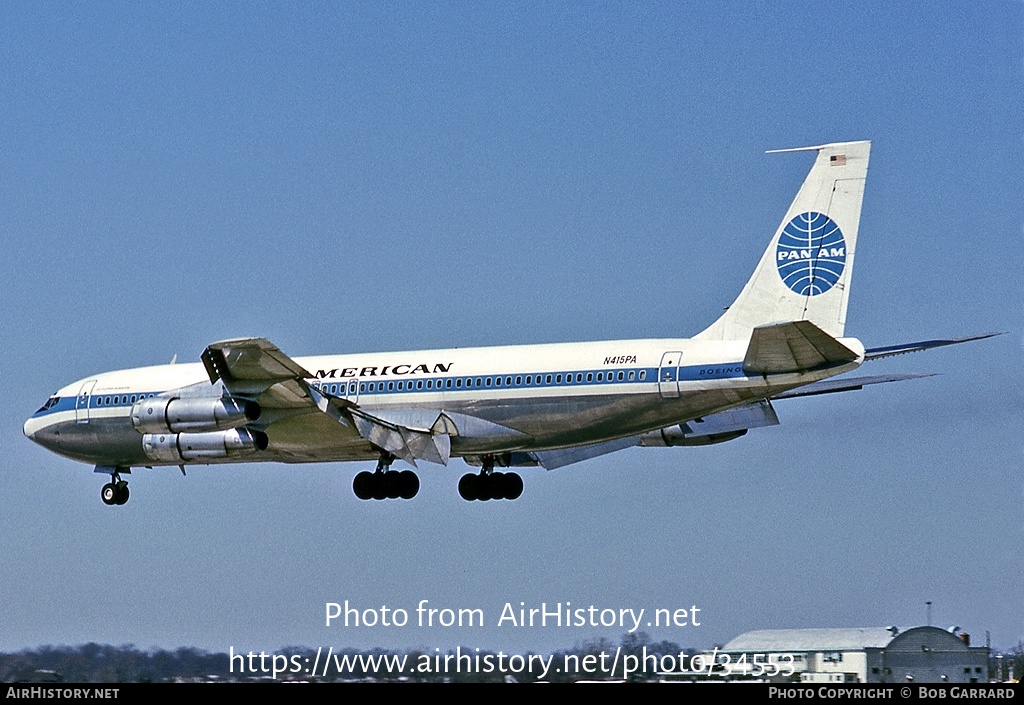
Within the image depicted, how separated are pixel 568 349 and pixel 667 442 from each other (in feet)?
20.5

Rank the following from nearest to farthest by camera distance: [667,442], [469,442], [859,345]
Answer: [859,345]
[469,442]
[667,442]

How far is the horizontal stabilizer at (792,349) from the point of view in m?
31.7

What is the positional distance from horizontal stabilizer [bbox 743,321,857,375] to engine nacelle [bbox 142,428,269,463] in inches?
478

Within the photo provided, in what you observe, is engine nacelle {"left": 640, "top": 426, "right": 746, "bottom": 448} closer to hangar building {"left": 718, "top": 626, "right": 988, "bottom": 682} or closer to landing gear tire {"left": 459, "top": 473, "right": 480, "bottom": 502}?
landing gear tire {"left": 459, "top": 473, "right": 480, "bottom": 502}

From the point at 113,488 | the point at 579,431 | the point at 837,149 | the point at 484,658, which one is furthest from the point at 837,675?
the point at 113,488

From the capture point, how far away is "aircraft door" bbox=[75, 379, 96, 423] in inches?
1682

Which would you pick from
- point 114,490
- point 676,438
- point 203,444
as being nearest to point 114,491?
point 114,490

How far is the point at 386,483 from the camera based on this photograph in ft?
133

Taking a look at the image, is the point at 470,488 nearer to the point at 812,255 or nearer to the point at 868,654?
the point at 812,255

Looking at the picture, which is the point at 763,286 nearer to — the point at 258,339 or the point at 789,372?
the point at 789,372

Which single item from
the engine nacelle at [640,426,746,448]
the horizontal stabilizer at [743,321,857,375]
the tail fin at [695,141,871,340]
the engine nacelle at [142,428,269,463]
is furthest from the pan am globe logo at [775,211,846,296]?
the engine nacelle at [142,428,269,463]

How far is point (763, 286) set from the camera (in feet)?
118

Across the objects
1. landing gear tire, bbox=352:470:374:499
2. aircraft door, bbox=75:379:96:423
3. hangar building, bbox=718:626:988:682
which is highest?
aircraft door, bbox=75:379:96:423
